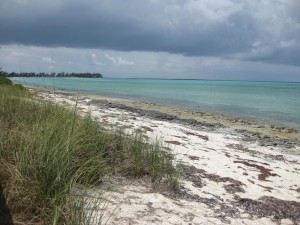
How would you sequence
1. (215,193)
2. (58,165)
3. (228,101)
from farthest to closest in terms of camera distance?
1. (228,101)
2. (215,193)
3. (58,165)

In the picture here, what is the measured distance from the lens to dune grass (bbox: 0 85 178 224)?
12.7ft

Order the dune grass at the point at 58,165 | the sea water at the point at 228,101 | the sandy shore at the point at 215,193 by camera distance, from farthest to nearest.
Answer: the sea water at the point at 228,101 < the sandy shore at the point at 215,193 < the dune grass at the point at 58,165

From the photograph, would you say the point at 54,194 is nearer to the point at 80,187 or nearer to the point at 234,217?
the point at 80,187

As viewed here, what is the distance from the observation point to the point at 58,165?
4.23 metres

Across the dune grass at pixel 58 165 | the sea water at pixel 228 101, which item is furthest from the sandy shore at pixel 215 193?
the sea water at pixel 228 101

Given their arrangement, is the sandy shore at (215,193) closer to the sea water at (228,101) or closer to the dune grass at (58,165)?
the dune grass at (58,165)

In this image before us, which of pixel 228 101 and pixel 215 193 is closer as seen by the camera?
pixel 215 193

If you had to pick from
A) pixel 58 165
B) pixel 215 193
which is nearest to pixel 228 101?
pixel 215 193

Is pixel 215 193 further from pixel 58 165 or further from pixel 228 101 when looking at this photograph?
pixel 228 101

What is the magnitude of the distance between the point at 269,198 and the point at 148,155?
91.2 inches

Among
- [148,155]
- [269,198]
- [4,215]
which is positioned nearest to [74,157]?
[4,215]

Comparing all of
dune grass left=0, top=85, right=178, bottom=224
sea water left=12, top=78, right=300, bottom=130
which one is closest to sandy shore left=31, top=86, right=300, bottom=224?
dune grass left=0, top=85, right=178, bottom=224

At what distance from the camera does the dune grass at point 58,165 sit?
3885mm

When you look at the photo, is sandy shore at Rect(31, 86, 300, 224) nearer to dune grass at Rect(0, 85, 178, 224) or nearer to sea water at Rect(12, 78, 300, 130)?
dune grass at Rect(0, 85, 178, 224)
